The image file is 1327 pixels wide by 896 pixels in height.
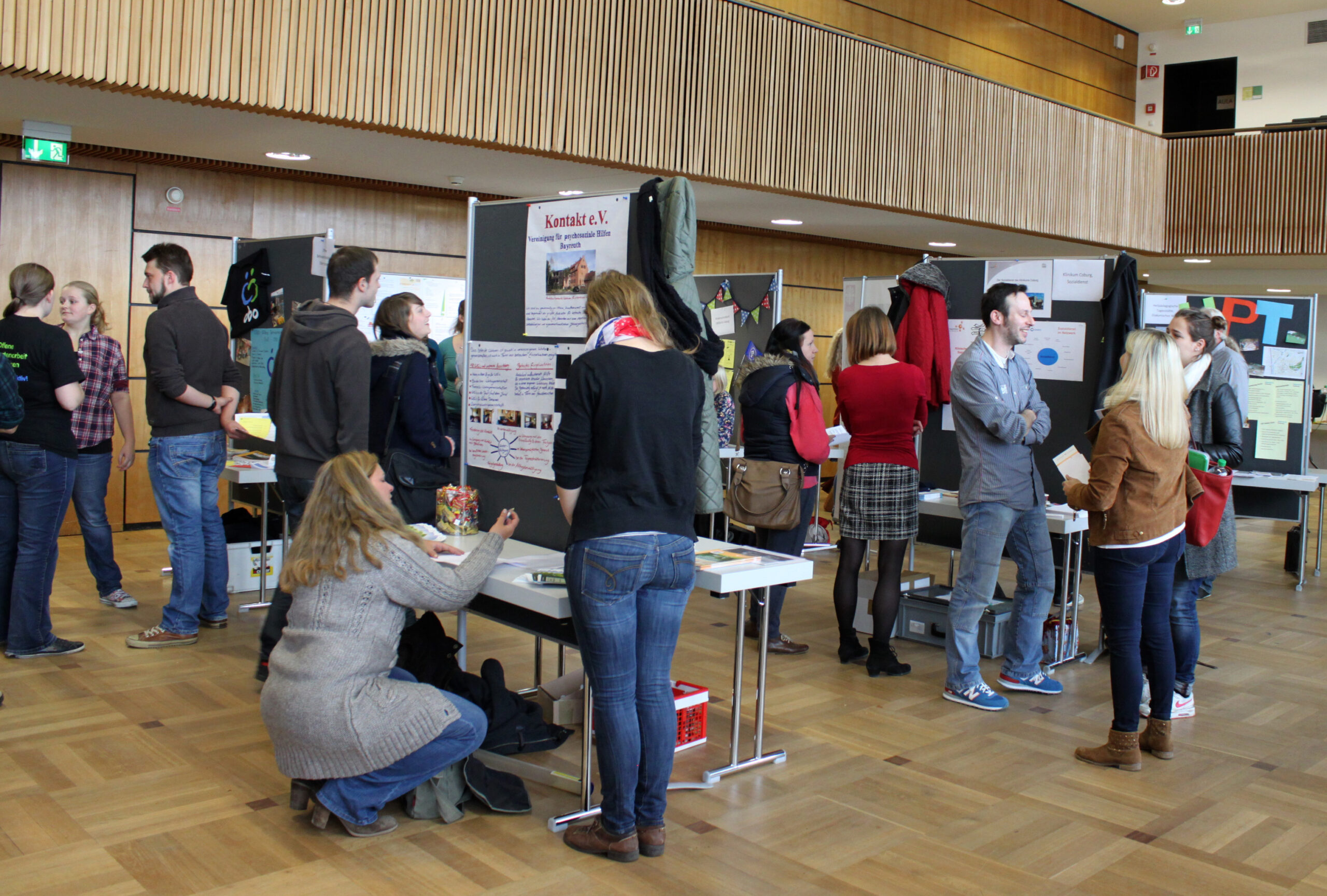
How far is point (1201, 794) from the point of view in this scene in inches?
131

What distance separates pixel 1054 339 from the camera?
203 inches

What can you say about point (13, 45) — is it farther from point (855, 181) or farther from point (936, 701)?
point (855, 181)

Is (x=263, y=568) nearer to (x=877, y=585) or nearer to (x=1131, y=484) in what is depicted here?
(x=877, y=585)

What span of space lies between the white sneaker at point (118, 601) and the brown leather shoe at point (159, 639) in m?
0.59

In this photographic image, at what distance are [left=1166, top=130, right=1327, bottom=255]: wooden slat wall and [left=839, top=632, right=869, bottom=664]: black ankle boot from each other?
818cm

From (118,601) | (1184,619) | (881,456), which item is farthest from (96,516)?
(1184,619)

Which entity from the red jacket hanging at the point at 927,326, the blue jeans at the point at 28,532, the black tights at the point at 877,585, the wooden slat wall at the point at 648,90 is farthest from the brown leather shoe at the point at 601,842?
the wooden slat wall at the point at 648,90

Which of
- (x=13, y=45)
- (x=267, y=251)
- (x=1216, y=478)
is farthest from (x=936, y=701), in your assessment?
(x=13, y=45)

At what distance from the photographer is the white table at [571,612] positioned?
9.56 ft

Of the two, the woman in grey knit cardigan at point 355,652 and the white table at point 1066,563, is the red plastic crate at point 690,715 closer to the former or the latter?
the woman in grey knit cardigan at point 355,652

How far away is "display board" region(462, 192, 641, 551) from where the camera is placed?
11.0 ft

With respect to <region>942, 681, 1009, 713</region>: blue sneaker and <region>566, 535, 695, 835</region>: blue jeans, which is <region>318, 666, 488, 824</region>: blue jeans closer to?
<region>566, 535, 695, 835</region>: blue jeans

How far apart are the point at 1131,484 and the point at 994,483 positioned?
684 mm

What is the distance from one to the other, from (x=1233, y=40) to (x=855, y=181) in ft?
25.7
